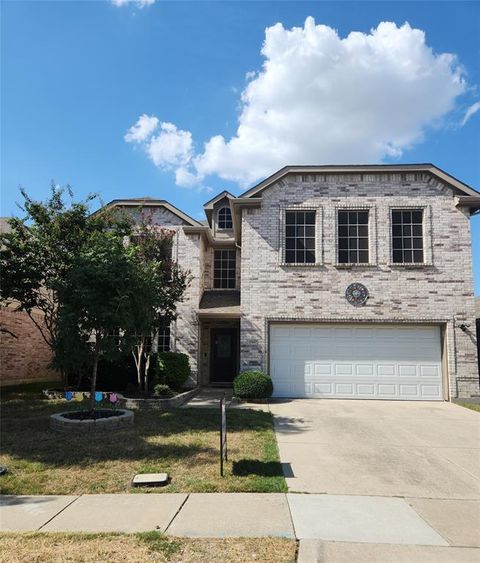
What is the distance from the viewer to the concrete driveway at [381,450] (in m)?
5.98

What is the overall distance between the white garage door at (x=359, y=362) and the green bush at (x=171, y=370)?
3024mm

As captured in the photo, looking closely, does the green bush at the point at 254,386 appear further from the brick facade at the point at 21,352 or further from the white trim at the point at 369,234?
the brick facade at the point at 21,352

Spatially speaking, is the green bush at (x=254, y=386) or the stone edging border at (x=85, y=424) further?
the green bush at (x=254, y=386)

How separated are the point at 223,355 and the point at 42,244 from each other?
8.68 metres

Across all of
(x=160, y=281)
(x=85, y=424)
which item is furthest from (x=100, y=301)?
(x=160, y=281)

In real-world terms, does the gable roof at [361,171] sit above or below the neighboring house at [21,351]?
above

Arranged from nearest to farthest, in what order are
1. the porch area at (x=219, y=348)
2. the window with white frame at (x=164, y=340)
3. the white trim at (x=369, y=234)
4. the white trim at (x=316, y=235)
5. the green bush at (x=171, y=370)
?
1. the green bush at (x=171, y=370)
2. the white trim at (x=369, y=234)
3. the white trim at (x=316, y=235)
4. the window with white frame at (x=164, y=340)
5. the porch area at (x=219, y=348)

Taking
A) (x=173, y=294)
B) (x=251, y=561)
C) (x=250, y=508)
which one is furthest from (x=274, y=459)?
(x=173, y=294)

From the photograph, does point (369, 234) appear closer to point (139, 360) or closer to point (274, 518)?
point (139, 360)

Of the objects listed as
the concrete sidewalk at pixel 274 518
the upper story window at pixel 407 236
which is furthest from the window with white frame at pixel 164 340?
the concrete sidewalk at pixel 274 518

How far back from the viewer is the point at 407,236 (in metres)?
15.4

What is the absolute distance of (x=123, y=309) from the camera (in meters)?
9.56

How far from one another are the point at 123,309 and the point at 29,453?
3.27 metres

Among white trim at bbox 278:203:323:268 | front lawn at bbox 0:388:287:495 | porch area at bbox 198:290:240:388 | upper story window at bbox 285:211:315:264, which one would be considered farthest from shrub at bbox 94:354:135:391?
upper story window at bbox 285:211:315:264
